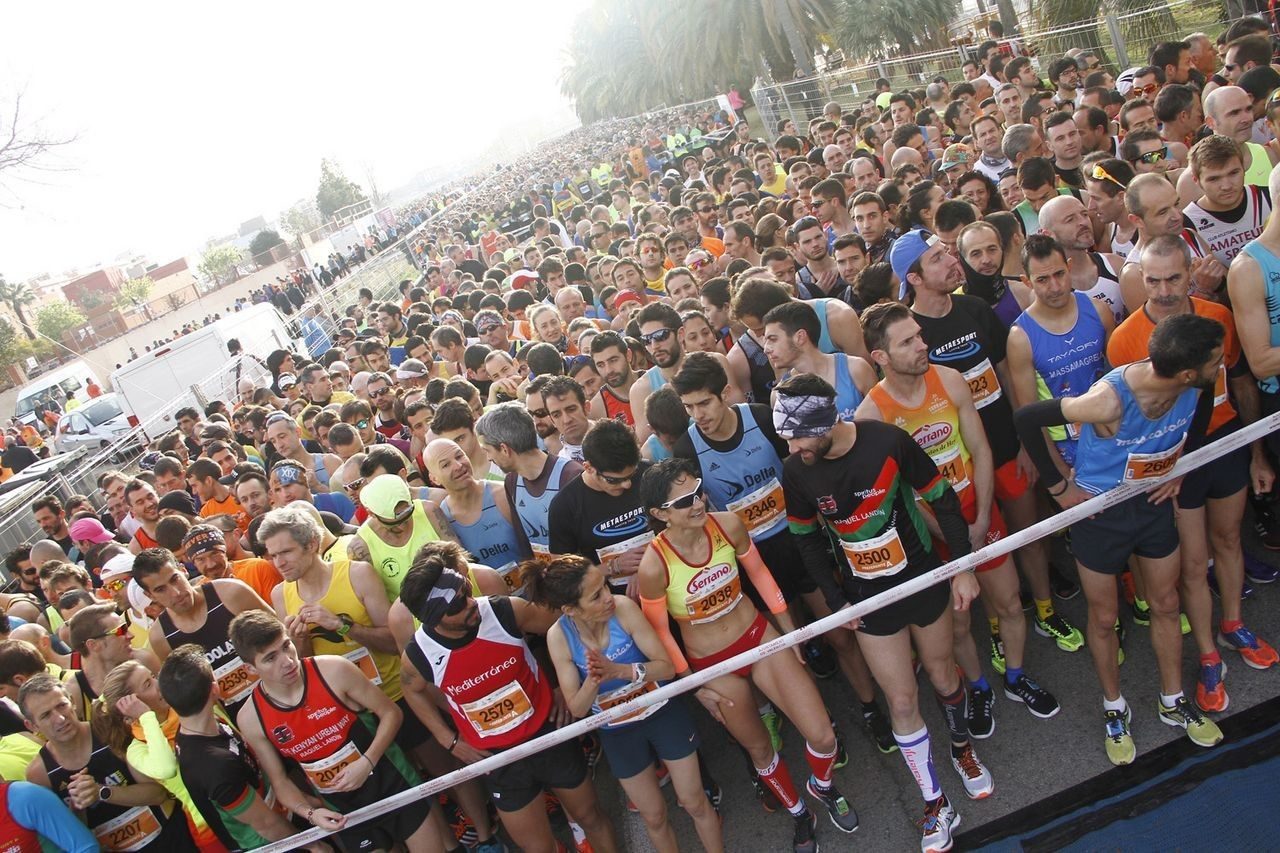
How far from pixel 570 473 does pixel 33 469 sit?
48.5 ft

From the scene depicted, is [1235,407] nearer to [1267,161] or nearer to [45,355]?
[1267,161]

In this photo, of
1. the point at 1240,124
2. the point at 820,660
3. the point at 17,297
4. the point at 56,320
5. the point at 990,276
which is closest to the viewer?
the point at 990,276

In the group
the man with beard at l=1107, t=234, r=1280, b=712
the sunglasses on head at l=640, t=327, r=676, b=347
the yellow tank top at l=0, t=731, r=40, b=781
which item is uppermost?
the sunglasses on head at l=640, t=327, r=676, b=347

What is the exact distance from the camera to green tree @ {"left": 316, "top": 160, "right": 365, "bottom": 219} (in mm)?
83062

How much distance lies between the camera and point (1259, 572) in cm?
427

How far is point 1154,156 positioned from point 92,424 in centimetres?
2257

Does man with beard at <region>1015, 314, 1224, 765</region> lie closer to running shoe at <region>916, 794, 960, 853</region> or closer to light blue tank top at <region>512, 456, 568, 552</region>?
running shoe at <region>916, 794, 960, 853</region>

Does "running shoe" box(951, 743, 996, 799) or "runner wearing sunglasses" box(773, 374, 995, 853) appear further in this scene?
"running shoe" box(951, 743, 996, 799)

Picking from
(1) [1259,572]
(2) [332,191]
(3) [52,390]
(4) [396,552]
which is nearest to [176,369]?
(3) [52,390]

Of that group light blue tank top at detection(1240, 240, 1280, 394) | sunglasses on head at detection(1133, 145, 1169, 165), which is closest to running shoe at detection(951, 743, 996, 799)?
light blue tank top at detection(1240, 240, 1280, 394)

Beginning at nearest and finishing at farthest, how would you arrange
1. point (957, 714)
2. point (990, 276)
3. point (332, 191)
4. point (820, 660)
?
point (957, 714), point (990, 276), point (820, 660), point (332, 191)

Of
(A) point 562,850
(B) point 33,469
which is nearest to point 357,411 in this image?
(A) point 562,850

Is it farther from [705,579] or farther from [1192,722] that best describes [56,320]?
[1192,722]

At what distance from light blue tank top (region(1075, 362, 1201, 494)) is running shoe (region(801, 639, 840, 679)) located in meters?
1.96
